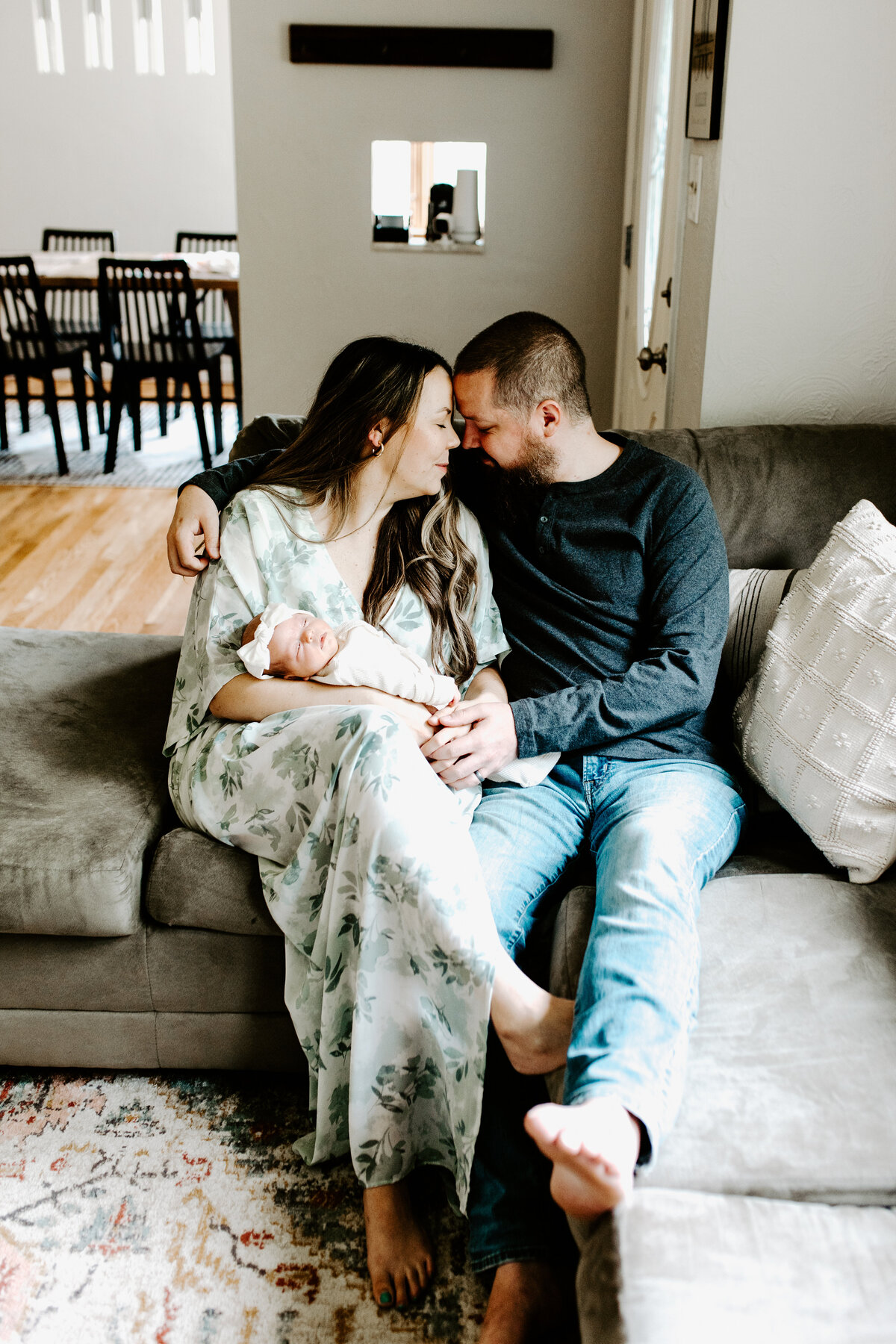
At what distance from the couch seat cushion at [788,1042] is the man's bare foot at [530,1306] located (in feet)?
0.88

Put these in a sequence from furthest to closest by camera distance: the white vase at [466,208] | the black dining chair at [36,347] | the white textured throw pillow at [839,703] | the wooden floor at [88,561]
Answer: the black dining chair at [36,347]
the white vase at [466,208]
the wooden floor at [88,561]
the white textured throw pillow at [839,703]

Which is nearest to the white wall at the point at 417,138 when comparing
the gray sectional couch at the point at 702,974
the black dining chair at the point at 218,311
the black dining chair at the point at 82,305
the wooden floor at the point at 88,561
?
the black dining chair at the point at 218,311

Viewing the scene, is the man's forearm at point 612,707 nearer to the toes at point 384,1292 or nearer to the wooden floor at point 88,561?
the toes at point 384,1292

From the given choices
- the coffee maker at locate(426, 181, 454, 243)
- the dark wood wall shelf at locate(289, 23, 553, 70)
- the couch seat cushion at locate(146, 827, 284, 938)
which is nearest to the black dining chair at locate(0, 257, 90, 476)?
the dark wood wall shelf at locate(289, 23, 553, 70)

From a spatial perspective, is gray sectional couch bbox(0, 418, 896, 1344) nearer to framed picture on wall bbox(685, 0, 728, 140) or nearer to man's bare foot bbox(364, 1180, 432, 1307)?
man's bare foot bbox(364, 1180, 432, 1307)

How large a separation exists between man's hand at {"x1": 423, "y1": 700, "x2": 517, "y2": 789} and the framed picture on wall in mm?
1180

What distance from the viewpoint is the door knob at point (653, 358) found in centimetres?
259

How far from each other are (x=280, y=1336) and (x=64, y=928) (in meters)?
0.57

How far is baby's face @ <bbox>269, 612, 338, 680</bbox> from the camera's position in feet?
4.90

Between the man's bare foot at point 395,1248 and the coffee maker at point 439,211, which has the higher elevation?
the coffee maker at point 439,211

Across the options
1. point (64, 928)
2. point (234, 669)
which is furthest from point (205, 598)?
point (64, 928)

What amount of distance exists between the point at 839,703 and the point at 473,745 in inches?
19.6

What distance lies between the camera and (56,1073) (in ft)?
5.32

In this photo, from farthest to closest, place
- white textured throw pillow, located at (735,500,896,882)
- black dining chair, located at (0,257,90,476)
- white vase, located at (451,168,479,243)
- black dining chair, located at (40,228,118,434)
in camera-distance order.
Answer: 1. black dining chair, located at (40,228,118,434)
2. black dining chair, located at (0,257,90,476)
3. white vase, located at (451,168,479,243)
4. white textured throw pillow, located at (735,500,896,882)
